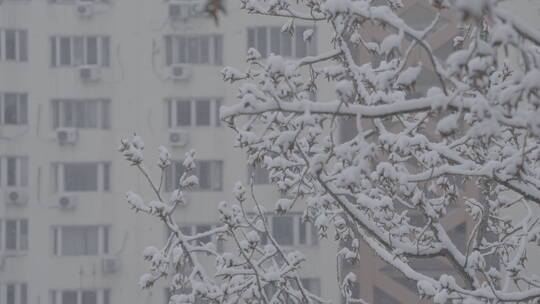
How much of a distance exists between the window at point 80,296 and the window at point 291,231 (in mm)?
5051

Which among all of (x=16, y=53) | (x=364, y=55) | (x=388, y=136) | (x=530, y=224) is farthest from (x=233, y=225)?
(x=16, y=53)

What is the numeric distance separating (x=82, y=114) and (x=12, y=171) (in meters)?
2.49

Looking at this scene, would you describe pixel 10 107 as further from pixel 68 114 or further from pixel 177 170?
pixel 177 170

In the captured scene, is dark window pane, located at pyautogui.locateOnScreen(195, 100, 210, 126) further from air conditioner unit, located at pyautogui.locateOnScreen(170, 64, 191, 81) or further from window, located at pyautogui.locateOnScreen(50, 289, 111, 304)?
window, located at pyautogui.locateOnScreen(50, 289, 111, 304)

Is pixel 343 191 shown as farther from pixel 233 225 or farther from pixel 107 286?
pixel 107 286

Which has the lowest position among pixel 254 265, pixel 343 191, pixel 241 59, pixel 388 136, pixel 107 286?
pixel 107 286

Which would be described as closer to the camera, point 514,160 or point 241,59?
point 514,160

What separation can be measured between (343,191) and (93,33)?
18.8 meters

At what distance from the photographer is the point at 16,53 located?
22438 millimetres

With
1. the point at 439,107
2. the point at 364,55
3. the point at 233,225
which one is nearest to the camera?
the point at 439,107

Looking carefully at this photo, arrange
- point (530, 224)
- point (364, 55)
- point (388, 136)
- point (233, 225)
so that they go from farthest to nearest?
point (364, 55)
point (530, 224)
point (233, 225)
point (388, 136)

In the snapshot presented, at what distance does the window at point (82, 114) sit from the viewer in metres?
22.6

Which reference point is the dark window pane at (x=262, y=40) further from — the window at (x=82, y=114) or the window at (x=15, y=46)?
the window at (x=15, y=46)

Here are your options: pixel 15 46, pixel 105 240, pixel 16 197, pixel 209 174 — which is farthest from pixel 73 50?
pixel 105 240
